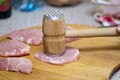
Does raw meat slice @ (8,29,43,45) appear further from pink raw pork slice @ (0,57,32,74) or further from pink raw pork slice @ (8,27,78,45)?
pink raw pork slice @ (0,57,32,74)

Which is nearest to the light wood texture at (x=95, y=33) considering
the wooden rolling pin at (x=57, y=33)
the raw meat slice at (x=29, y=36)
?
the wooden rolling pin at (x=57, y=33)

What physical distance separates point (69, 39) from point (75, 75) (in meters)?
0.20

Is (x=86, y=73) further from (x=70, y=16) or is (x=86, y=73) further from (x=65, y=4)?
(x=65, y=4)

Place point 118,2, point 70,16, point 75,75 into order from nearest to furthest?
1. point 75,75
2. point 118,2
3. point 70,16

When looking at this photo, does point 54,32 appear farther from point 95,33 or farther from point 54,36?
point 95,33

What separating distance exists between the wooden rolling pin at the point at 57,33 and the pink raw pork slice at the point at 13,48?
2.5 inches

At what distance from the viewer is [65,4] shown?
1347mm

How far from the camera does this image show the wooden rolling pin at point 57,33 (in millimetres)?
739

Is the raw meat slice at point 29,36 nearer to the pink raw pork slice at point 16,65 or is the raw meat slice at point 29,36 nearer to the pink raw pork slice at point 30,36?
the pink raw pork slice at point 30,36

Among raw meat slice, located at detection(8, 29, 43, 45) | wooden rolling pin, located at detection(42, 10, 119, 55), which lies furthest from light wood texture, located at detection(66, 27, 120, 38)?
raw meat slice, located at detection(8, 29, 43, 45)

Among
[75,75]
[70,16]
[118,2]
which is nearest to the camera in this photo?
[75,75]

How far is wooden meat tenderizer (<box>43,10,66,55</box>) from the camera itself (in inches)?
29.0

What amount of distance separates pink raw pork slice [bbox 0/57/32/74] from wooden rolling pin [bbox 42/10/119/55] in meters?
0.08

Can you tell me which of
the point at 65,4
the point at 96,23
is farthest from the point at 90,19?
the point at 65,4
